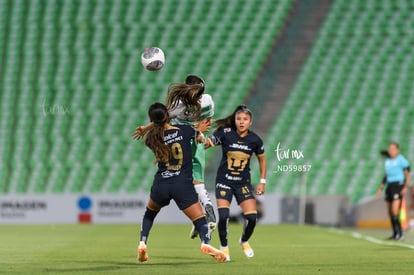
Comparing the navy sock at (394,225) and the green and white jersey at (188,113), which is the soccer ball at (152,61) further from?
the navy sock at (394,225)

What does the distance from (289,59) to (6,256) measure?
19.4 m

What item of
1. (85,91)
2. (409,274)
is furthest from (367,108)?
(409,274)

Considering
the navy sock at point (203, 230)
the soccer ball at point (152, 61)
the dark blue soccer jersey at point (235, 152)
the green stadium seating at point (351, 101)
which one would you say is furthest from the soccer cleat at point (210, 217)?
the green stadium seating at point (351, 101)

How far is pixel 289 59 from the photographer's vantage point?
29594 mm

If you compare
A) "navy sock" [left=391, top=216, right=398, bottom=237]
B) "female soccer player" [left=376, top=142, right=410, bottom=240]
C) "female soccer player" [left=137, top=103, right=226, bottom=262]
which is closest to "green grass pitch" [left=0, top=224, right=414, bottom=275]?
"female soccer player" [left=137, top=103, right=226, bottom=262]

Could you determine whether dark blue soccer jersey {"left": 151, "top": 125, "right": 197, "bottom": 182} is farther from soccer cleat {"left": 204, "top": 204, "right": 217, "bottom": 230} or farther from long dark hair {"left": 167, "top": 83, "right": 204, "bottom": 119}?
soccer cleat {"left": 204, "top": 204, "right": 217, "bottom": 230}

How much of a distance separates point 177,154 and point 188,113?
1.40 m

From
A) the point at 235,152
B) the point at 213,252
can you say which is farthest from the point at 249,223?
the point at 213,252

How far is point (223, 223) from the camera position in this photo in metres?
11.2

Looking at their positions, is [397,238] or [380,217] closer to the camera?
[397,238]

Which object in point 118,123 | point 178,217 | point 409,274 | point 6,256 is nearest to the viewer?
point 409,274

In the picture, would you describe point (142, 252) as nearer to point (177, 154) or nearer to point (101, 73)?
point (177, 154)

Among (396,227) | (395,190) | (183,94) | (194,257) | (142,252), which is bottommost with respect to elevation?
(396,227)

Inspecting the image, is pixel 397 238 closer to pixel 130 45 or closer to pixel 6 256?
pixel 6 256
